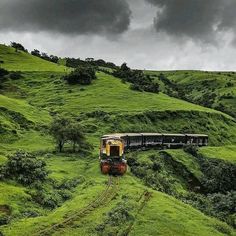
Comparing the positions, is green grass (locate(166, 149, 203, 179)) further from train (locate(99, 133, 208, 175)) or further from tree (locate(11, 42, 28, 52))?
tree (locate(11, 42, 28, 52))

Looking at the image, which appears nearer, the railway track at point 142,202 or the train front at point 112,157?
the railway track at point 142,202

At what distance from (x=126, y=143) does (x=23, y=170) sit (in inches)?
1113

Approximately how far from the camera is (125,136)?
72.9 m

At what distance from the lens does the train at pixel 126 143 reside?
2190 inches

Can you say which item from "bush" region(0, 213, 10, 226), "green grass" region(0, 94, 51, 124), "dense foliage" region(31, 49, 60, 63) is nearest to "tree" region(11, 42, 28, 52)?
"dense foliage" region(31, 49, 60, 63)

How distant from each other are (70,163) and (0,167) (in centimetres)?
1545

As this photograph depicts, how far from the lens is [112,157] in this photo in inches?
2240

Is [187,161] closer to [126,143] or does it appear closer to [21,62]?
[126,143]

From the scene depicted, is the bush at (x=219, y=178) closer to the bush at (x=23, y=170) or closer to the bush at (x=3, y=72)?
the bush at (x=23, y=170)

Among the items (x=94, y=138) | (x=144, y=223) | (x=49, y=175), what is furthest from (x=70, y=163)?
(x=144, y=223)

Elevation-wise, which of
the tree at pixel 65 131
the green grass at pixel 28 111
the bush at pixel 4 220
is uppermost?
the green grass at pixel 28 111

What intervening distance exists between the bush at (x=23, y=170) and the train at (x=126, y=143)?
31.5 feet

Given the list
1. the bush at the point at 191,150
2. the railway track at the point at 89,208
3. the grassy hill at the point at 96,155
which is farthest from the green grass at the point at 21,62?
the railway track at the point at 89,208

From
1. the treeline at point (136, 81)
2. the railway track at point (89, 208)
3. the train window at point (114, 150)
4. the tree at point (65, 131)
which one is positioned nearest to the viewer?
the railway track at point (89, 208)
